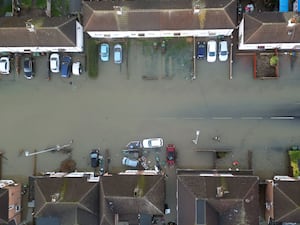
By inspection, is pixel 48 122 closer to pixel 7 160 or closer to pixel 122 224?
pixel 7 160

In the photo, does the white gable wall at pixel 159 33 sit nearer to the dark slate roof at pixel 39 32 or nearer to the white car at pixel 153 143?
the dark slate roof at pixel 39 32

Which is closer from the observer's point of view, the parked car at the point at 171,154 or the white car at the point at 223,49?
the white car at the point at 223,49

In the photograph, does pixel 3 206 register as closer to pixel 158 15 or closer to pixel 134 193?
pixel 134 193

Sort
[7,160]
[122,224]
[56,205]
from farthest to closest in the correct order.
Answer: [7,160] < [122,224] < [56,205]

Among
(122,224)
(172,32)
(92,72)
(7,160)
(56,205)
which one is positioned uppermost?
(172,32)

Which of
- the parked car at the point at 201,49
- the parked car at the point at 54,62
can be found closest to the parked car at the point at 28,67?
the parked car at the point at 54,62

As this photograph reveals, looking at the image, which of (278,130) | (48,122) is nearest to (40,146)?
(48,122)
